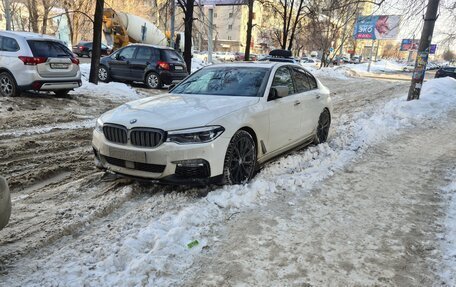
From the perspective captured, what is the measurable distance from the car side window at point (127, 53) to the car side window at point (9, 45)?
236 inches

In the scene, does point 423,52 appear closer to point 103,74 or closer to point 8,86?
point 103,74

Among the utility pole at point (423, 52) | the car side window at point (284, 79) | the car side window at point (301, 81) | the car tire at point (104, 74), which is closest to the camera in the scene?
the car side window at point (284, 79)

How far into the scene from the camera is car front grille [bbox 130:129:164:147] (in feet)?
14.0

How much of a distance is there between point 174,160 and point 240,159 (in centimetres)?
90

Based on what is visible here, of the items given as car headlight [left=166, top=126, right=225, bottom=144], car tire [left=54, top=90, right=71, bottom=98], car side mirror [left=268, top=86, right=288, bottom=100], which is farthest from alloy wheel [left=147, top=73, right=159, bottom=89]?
car headlight [left=166, top=126, right=225, bottom=144]

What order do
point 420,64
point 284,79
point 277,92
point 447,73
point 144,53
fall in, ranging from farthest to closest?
point 447,73
point 144,53
point 420,64
point 284,79
point 277,92

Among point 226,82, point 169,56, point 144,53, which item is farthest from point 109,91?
point 226,82

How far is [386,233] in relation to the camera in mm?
3900

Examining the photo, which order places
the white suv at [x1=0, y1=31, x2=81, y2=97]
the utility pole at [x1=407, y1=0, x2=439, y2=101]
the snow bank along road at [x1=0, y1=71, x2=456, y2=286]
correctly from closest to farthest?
the snow bank along road at [x1=0, y1=71, x2=456, y2=286], the white suv at [x1=0, y1=31, x2=81, y2=97], the utility pole at [x1=407, y1=0, x2=439, y2=101]

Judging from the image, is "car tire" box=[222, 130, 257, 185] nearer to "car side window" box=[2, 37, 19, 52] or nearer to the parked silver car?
the parked silver car

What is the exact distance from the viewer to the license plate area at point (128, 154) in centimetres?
431

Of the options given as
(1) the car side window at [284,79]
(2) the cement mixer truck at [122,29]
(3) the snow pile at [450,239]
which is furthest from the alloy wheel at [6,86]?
(2) the cement mixer truck at [122,29]

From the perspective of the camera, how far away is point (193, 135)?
4293 mm

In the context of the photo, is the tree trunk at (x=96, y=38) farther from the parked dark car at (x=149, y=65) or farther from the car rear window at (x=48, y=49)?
Result: the car rear window at (x=48, y=49)
